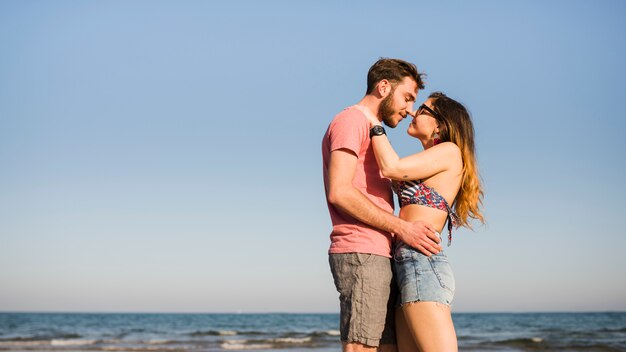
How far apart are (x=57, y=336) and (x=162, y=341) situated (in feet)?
14.7

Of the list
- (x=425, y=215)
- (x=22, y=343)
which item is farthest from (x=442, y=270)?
(x=22, y=343)

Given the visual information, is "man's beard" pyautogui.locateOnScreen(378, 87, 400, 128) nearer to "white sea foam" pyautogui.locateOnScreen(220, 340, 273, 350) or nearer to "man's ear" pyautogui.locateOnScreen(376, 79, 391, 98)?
"man's ear" pyautogui.locateOnScreen(376, 79, 391, 98)

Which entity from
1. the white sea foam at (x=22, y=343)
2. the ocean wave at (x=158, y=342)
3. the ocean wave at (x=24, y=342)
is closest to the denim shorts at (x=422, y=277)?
the ocean wave at (x=158, y=342)

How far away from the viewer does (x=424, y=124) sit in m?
4.04

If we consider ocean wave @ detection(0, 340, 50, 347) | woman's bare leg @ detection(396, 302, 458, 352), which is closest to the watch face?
woman's bare leg @ detection(396, 302, 458, 352)

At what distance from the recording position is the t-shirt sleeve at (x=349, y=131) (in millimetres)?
3627

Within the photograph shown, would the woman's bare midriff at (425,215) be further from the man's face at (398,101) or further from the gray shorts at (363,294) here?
the man's face at (398,101)

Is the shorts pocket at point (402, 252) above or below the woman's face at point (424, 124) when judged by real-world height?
below

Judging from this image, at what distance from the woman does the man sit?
87 mm

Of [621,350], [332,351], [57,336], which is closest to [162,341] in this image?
[57,336]

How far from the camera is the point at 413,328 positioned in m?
3.55

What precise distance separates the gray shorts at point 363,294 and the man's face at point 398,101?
886mm

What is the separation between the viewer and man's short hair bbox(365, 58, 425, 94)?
3.93m

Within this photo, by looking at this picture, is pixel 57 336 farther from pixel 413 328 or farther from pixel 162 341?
pixel 413 328
